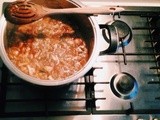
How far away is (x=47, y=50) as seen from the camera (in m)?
0.92

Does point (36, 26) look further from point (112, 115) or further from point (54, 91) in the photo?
point (112, 115)

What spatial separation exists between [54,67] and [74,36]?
0.15 m

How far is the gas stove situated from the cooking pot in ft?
0.14

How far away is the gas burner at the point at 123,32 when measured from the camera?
101cm

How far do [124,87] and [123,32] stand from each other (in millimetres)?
A: 201

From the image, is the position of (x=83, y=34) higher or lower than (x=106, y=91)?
higher

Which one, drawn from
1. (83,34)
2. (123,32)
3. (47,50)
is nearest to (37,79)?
(47,50)

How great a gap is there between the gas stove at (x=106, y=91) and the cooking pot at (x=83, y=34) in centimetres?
4

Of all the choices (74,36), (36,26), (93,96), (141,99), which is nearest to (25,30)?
(36,26)

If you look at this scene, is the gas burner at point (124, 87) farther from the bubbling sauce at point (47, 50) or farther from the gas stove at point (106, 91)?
the bubbling sauce at point (47, 50)

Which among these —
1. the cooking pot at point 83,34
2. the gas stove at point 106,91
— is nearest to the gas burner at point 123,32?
the gas stove at point 106,91

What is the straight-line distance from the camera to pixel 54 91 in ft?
3.00

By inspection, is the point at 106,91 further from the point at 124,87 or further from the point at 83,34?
the point at 83,34

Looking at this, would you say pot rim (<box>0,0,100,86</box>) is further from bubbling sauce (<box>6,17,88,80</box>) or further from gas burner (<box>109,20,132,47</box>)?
gas burner (<box>109,20,132,47</box>)
